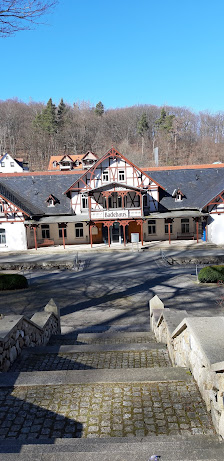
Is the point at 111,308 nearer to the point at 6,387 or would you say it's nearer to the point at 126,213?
the point at 6,387

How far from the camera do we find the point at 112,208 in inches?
1110

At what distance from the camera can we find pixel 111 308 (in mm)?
12500

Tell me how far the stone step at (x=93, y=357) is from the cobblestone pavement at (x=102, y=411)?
158 centimetres

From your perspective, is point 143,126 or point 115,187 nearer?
point 115,187

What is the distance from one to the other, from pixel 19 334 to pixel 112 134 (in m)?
89.0

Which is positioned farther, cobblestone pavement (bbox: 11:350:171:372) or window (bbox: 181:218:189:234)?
window (bbox: 181:218:189:234)

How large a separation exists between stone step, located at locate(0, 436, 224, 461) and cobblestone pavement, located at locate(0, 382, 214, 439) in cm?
45

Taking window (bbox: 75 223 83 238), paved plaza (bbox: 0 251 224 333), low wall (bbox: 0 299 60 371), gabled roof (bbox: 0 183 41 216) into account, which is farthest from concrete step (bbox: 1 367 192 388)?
window (bbox: 75 223 83 238)

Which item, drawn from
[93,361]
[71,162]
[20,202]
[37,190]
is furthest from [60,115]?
[93,361]

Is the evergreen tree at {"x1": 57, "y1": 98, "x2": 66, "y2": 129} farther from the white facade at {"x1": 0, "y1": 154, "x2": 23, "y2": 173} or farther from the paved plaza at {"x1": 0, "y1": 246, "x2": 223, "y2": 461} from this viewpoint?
the paved plaza at {"x1": 0, "y1": 246, "x2": 223, "y2": 461}

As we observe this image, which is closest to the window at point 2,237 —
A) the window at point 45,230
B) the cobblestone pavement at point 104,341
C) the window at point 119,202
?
the window at point 45,230

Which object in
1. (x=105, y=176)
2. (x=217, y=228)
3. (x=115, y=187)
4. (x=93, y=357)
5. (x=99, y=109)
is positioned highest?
(x=99, y=109)

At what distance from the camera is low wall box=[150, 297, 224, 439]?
130 inches

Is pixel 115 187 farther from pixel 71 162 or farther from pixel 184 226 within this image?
pixel 71 162
